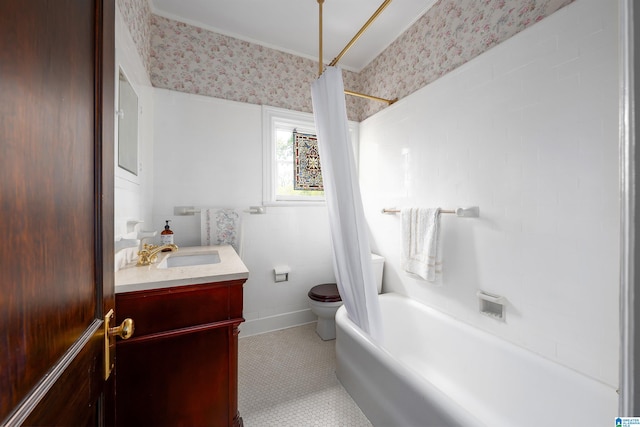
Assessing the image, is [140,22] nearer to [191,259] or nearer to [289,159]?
[289,159]

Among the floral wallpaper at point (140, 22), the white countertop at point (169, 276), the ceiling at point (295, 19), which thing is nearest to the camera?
the white countertop at point (169, 276)

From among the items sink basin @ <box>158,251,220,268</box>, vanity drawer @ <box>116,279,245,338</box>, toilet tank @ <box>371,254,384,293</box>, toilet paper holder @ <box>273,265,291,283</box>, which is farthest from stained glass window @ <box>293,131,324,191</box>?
vanity drawer @ <box>116,279,245,338</box>

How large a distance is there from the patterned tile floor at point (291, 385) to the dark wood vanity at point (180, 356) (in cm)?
38

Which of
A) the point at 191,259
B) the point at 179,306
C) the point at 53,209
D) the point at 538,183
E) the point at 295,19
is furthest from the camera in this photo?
the point at 295,19

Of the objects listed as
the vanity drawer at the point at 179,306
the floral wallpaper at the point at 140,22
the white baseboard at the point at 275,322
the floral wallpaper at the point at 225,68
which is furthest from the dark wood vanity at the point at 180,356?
the floral wallpaper at the point at 225,68

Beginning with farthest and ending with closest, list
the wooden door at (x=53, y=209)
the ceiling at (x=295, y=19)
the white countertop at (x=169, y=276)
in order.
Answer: the ceiling at (x=295, y=19), the white countertop at (x=169, y=276), the wooden door at (x=53, y=209)

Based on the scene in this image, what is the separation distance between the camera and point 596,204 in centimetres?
116

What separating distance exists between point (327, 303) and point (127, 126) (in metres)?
1.84

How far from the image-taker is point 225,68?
7.53 ft

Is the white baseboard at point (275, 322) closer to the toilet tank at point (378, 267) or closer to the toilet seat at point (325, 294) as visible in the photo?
the toilet seat at point (325, 294)

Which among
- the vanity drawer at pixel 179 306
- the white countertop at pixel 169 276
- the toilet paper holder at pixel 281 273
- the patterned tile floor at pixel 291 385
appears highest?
the white countertop at pixel 169 276

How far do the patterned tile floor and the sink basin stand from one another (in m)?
0.85

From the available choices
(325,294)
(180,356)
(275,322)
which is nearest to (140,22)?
(180,356)

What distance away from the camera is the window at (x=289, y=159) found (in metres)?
Answer: 2.46
